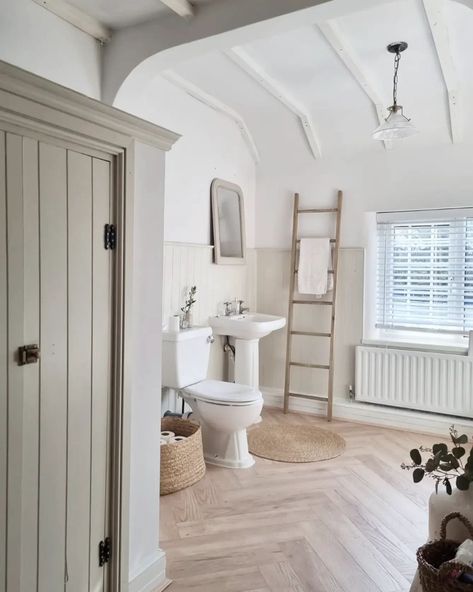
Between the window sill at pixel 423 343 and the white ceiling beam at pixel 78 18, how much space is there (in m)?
2.94

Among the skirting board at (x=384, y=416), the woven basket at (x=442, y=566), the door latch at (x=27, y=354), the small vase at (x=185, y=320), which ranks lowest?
the skirting board at (x=384, y=416)

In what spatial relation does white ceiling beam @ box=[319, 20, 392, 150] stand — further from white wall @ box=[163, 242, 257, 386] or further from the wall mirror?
white wall @ box=[163, 242, 257, 386]

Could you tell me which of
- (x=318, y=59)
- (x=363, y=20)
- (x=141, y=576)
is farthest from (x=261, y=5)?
(x=141, y=576)

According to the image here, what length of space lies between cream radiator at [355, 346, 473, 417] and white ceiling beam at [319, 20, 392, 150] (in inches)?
72.7

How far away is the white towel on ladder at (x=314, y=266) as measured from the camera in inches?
157

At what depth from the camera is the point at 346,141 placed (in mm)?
3842

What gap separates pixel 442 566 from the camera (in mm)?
1301

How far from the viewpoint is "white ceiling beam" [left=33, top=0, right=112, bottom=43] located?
2004 mm

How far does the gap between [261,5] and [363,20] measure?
0.75m

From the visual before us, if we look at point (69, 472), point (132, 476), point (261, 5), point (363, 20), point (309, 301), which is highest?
point (363, 20)

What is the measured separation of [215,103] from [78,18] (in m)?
1.55

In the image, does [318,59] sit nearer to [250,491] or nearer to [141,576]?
[250,491]

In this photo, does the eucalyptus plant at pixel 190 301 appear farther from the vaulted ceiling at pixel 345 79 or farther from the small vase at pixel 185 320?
the vaulted ceiling at pixel 345 79

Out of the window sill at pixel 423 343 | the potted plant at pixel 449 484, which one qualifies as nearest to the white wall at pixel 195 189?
the window sill at pixel 423 343
